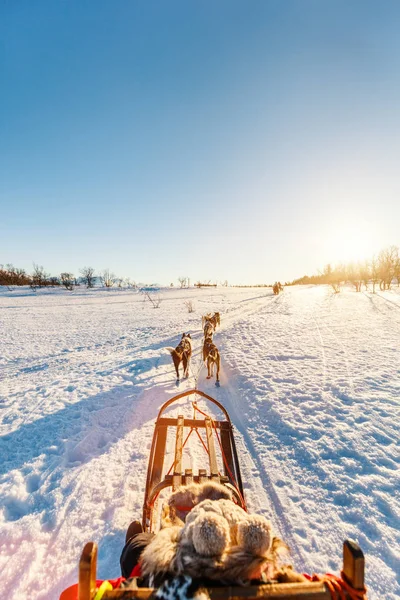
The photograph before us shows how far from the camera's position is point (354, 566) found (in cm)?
121

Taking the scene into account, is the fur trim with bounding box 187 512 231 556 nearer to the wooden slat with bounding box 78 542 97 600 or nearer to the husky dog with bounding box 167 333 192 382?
the wooden slat with bounding box 78 542 97 600

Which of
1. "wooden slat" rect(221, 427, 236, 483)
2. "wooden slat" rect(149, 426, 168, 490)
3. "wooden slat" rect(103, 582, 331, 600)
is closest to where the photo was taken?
"wooden slat" rect(103, 582, 331, 600)

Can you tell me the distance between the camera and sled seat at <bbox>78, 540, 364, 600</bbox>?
3.76 ft

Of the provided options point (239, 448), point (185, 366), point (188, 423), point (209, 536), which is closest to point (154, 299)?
point (185, 366)

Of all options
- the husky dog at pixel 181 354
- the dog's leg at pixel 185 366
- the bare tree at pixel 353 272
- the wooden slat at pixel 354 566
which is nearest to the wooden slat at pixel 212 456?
the wooden slat at pixel 354 566

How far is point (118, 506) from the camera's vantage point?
11.0ft

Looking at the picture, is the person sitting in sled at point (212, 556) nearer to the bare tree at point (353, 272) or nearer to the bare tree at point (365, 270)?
the bare tree at point (365, 270)

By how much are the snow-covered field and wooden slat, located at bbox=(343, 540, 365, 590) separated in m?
1.96

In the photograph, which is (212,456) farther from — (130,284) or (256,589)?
(130,284)

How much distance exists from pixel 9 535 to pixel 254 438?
3663mm

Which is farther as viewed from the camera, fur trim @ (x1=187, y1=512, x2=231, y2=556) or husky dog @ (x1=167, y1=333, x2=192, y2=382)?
husky dog @ (x1=167, y1=333, x2=192, y2=382)

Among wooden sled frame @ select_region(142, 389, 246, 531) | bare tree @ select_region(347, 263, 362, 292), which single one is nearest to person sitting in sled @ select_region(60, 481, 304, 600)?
wooden sled frame @ select_region(142, 389, 246, 531)

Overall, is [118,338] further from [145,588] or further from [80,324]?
[145,588]

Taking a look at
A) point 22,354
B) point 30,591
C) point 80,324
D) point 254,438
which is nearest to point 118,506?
point 30,591
